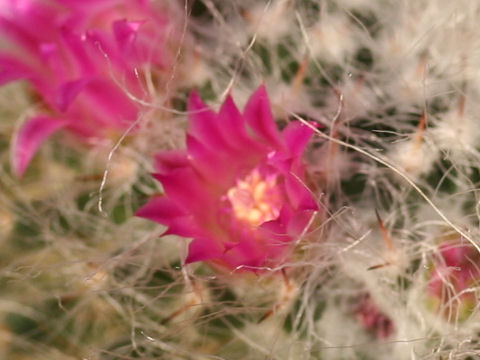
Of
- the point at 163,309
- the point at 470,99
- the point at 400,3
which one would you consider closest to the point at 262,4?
the point at 400,3

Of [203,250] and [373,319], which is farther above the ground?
[203,250]

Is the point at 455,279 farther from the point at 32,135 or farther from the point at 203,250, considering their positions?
the point at 32,135

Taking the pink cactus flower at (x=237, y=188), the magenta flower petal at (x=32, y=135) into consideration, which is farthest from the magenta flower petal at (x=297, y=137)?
the magenta flower petal at (x=32, y=135)

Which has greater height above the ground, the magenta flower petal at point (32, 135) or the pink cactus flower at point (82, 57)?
the pink cactus flower at point (82, 57)

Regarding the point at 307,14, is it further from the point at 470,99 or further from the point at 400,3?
the point at 470,99

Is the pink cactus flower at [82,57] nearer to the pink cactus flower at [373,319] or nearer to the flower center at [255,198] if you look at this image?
the flower center at [255,198]

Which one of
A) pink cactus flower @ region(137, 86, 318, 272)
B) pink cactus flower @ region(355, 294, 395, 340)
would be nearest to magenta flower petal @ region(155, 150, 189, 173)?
pink cactus flower @ region(137, 86, 318, 272)

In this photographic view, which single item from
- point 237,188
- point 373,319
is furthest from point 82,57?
point 373,319
